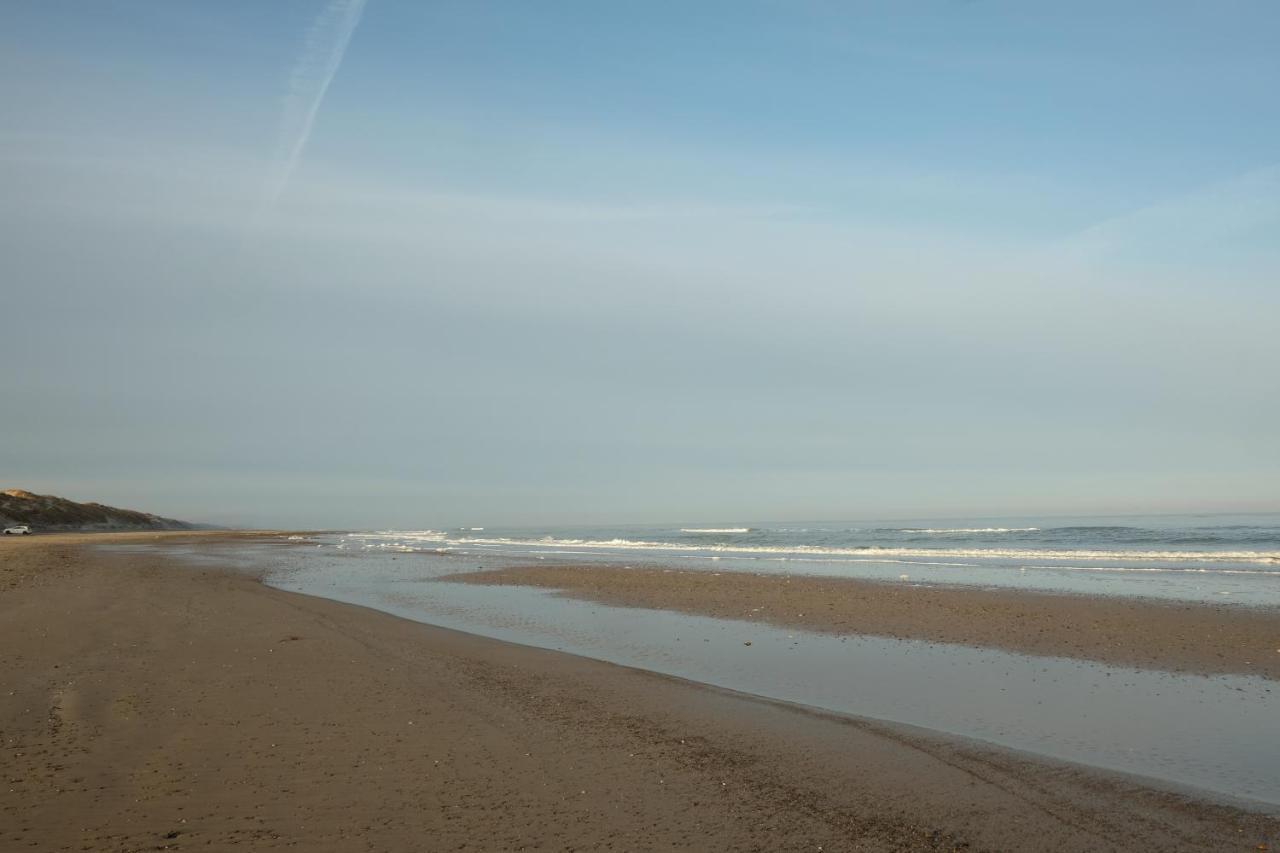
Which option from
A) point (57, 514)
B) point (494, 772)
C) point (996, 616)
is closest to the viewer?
point (494, 772)

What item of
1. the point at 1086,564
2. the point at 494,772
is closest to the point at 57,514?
the point at 1086,564

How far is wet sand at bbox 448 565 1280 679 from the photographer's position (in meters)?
14.6

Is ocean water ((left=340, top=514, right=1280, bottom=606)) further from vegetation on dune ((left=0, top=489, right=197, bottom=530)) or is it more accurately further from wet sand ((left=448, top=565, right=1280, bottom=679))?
vegetation on dune ((left=0, top=489, right=197, bottom=530))

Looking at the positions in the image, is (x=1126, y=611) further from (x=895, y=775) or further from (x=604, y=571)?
(x=604, y=571)

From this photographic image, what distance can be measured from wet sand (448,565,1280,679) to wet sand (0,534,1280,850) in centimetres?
730

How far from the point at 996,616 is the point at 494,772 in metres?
15.3

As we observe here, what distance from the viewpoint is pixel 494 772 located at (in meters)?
7.75

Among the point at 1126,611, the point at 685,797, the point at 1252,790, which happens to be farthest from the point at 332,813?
the point at 1126,611

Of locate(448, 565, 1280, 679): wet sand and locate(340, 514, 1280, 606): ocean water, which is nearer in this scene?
locate(448, 565, 1280, 679): wet sand

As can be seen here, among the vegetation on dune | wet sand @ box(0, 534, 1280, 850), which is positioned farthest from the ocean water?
the vegetation on dune

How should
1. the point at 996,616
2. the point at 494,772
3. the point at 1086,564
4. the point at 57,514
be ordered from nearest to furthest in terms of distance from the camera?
1. the point at 494,772
2. the point at 996,616
3. the point at 1086,564
4. the point at 57,514

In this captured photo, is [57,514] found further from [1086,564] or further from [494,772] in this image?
[494,772]

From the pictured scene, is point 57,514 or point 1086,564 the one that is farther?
point 57,514

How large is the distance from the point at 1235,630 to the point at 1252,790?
438 inches
